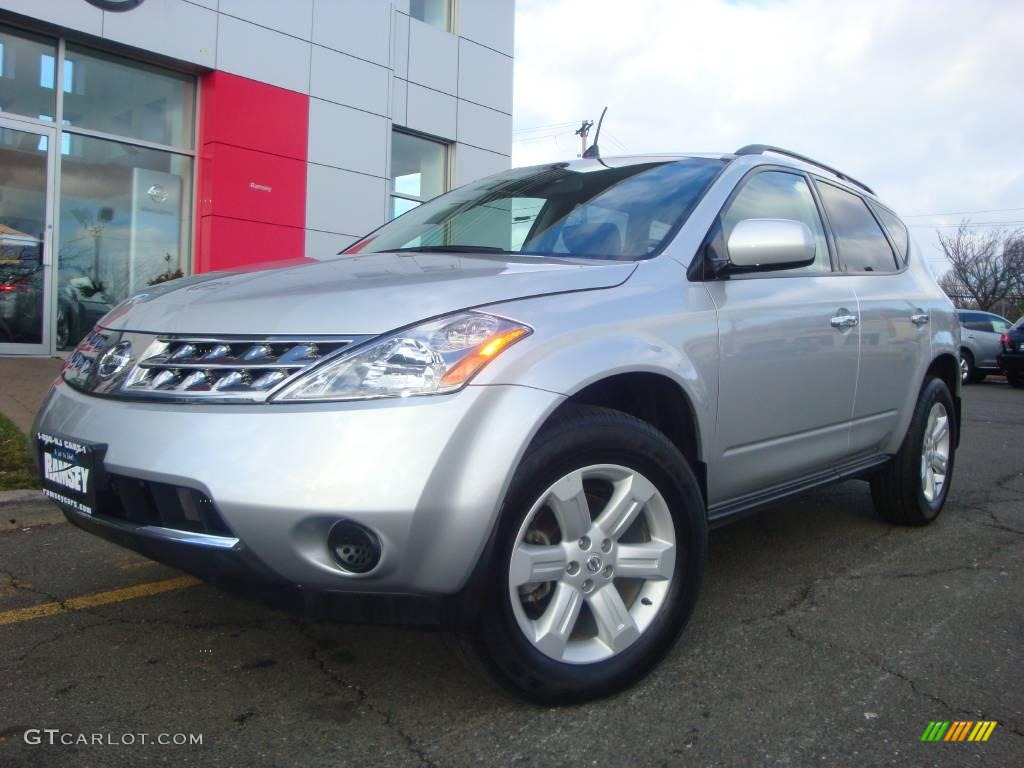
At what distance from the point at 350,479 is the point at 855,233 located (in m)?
3.01

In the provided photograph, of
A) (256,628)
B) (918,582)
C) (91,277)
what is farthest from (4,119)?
(918,582)

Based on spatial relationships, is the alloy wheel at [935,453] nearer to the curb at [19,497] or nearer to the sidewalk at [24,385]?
the curb at [19,497]

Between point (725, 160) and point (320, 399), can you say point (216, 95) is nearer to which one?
point (725, 160)

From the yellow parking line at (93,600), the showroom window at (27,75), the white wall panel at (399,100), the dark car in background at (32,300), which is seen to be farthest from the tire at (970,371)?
the yellow parking line at (93,600)

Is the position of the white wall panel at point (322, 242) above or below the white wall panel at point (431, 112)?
below

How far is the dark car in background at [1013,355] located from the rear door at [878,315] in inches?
487

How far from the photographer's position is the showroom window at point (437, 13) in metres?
12.5

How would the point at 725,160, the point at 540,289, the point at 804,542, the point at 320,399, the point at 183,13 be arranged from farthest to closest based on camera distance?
the point at 183,13, the point at 804,542, the point at 725,160, the point at 540,289, the point at 320,399

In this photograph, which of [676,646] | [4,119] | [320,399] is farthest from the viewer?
[4,119]

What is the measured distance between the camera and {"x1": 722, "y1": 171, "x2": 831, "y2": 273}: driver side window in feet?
Answer: 10.6

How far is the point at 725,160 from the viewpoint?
3.36 meters

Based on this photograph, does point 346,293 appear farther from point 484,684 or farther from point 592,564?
point 484,684

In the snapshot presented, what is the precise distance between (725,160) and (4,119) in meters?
8.31

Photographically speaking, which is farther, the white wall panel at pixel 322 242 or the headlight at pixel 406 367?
the white wall panel at pixel 322 242
